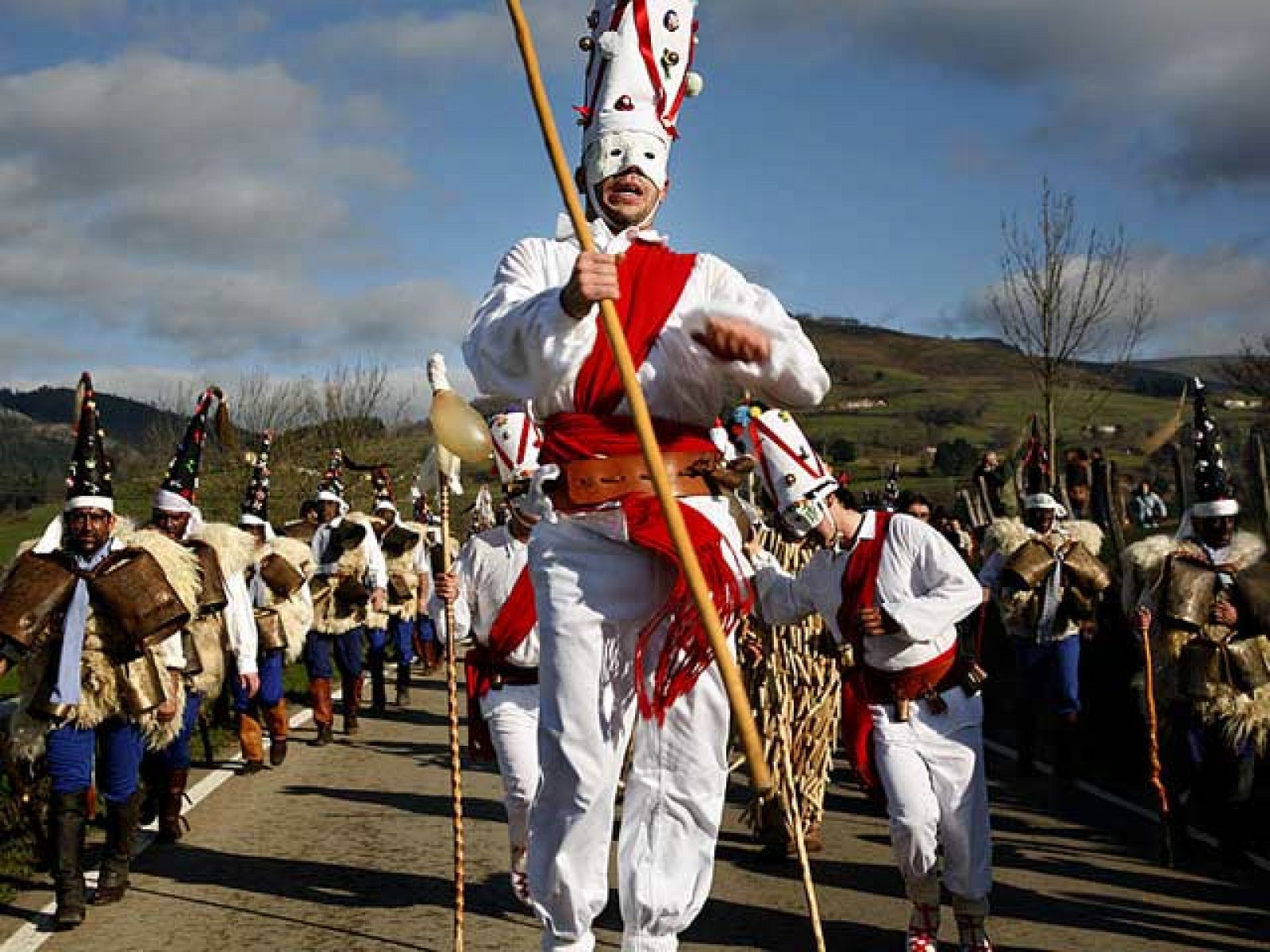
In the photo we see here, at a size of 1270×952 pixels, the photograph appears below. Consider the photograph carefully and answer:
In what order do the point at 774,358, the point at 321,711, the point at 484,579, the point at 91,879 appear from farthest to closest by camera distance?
the point at 321,711 → the point at 484,579 → the point at 91,879 → the point at 774,358

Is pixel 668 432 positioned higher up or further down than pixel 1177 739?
higher up

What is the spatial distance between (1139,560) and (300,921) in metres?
5.36

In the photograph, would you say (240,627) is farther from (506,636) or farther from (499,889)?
(499,889)

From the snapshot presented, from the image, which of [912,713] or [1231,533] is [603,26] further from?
[1231,533]

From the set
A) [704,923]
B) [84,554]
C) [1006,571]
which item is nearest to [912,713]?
[704,923]

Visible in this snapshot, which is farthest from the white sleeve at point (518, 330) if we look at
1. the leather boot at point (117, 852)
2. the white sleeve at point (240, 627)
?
the white sleeve at point (240, 627)

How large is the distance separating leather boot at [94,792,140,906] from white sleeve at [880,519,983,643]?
4106 millimetres

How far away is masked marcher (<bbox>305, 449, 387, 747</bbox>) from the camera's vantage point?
49.4 feet

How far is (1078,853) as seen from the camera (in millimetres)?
9461

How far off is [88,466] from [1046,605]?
734 centimetres

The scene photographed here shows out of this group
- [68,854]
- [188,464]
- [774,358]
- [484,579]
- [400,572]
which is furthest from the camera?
[400,572]

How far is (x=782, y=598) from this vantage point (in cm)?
723

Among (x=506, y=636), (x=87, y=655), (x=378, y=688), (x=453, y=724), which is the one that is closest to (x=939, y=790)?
(x=453, y=724)

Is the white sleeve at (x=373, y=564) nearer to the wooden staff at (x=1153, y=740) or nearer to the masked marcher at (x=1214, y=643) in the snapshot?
the wooden staff at (x=1153, y=740)
